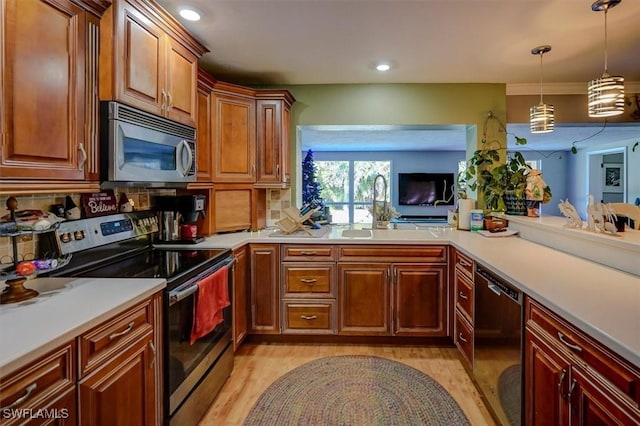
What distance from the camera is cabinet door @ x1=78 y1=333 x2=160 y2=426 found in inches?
46.2

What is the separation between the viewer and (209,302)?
2.03 m

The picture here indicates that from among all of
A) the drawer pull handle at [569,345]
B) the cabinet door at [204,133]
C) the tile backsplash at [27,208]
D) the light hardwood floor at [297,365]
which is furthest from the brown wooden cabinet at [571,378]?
the cabinet door at [204,133]

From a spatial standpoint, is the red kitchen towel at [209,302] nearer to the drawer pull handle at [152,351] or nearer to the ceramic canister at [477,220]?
the drawer pull handle at [152,351]

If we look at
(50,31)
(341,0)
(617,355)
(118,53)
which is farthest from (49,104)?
(617,355)

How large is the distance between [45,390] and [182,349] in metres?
0.79

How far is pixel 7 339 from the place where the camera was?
98cm

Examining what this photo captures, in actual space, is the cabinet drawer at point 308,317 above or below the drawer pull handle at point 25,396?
below

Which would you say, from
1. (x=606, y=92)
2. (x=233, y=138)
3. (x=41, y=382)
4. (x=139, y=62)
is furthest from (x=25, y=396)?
(x=606, y=92)

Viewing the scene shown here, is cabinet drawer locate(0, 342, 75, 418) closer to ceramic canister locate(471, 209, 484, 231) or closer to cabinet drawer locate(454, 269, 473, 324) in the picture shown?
cabinet drawer locate(454, 269, 473, 324)

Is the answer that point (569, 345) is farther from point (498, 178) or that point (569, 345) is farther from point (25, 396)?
point (498, 178)

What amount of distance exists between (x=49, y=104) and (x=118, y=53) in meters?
0.47

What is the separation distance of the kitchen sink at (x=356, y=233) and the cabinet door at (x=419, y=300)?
Result: 0.41m

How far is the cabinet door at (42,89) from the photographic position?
1219mm

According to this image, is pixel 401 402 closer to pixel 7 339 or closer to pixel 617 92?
pixel 7 339
